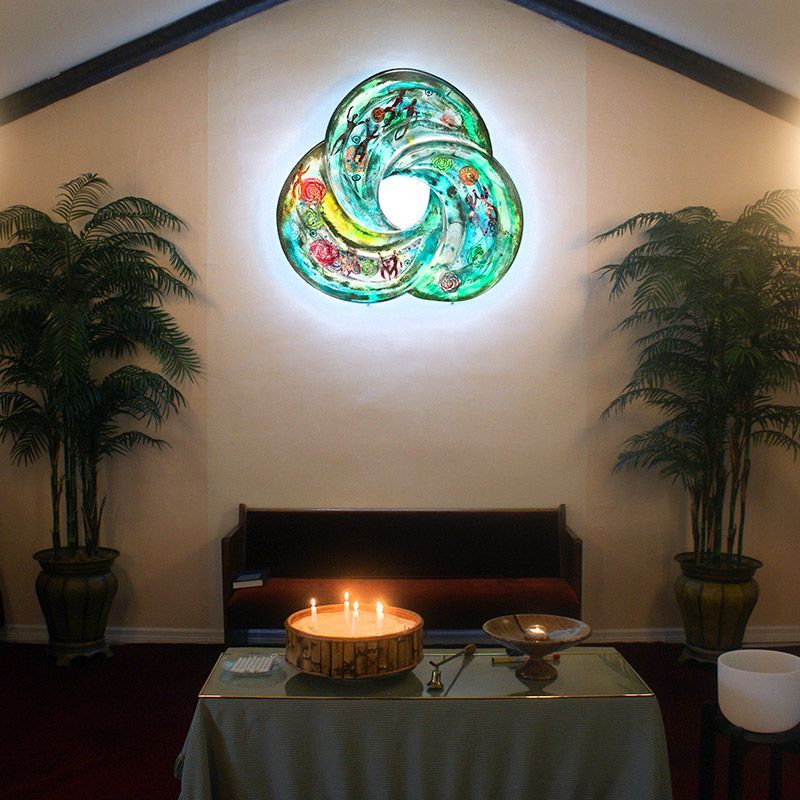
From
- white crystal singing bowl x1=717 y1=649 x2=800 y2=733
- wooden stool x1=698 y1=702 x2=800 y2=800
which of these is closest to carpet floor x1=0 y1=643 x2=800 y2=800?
wooden stool x1=698 y1=702 x2=800 y2=800

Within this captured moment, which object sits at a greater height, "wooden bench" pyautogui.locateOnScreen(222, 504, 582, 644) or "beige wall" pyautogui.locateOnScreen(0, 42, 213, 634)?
"beige wall" pyautogui.locateOnScreen(0, 42, 213, 634)

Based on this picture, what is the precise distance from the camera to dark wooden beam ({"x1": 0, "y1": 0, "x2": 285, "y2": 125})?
4945 millimetres

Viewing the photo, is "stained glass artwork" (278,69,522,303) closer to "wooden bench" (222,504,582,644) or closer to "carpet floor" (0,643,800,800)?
"wooden bench" (222,504,582,644)

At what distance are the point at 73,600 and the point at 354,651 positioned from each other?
2.57m

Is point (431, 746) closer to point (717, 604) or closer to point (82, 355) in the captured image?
point (717, 604)

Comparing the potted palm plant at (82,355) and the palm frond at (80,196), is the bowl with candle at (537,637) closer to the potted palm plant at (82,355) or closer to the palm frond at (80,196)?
the potted palm plant at (82,355)

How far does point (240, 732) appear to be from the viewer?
242 centimetres

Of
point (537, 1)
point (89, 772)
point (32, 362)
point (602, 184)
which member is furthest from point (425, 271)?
point (89, 772)

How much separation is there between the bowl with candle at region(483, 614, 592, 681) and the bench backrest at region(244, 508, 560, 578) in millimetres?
2107

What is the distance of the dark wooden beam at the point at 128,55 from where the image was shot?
16.2 feet

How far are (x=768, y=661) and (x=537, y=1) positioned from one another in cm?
392

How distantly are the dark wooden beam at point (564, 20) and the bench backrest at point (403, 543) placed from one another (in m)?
2.47

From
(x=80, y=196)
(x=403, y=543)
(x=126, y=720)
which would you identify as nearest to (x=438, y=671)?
(x=126, y=720)

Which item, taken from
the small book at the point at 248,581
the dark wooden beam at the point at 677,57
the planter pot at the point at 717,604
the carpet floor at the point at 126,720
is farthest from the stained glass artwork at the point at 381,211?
the carpet floor at the point at 126,720
